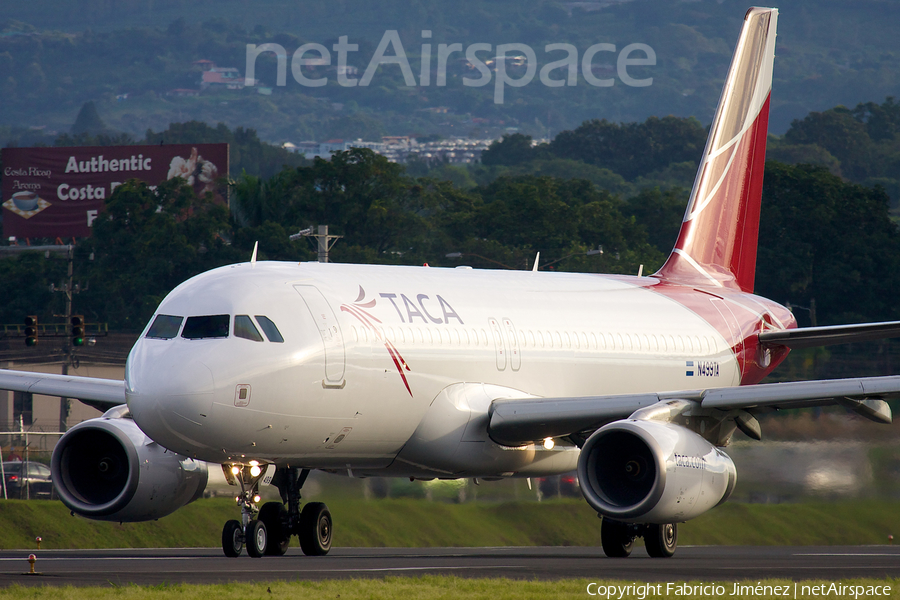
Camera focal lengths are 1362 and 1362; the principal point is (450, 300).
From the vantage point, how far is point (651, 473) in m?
19.1

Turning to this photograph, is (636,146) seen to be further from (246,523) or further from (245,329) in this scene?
(245,329)

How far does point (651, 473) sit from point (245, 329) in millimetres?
6001

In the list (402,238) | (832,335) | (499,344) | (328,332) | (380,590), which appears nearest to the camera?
(380,590)

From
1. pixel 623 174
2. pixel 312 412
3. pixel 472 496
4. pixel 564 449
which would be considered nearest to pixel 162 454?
pixel 312 412

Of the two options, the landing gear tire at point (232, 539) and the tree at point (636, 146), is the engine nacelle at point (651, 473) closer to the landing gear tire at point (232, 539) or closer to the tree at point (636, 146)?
the landing gear tire at point (232, 539)

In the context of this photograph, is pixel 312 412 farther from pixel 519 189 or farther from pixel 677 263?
pixel 519 189

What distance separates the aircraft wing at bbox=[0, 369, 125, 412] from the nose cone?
14.8ft

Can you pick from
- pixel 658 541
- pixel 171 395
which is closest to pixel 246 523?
pixel 171 395

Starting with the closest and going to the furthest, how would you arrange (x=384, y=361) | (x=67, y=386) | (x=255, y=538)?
(x=255, y=538) < (x=384, y=361) < (x=67, y=386)

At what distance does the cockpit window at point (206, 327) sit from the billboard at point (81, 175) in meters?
67.0

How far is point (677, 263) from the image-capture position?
28406 mm

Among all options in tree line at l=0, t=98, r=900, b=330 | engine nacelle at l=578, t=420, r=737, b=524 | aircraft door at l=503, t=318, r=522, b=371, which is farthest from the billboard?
engine nacelle at l=578, t=420, r=737, b=524

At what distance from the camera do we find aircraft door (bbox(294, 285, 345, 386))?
18562 mm

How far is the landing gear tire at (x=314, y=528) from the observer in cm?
2058
